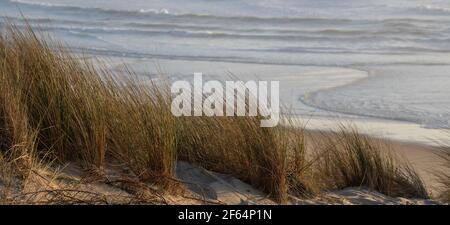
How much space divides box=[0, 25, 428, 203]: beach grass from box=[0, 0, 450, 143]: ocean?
157 cm

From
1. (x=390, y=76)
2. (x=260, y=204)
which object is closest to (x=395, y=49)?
(x=390, y=76)

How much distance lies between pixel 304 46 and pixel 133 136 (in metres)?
11.4

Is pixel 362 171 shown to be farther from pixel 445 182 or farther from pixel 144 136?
pixel 144 136

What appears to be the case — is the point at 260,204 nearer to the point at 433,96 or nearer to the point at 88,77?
the point at 88,77

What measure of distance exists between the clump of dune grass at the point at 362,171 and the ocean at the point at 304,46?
2.17 metres

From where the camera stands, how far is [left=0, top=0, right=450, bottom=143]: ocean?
10.2 meters

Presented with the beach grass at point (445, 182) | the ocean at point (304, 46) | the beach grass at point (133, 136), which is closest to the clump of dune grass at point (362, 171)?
the beach grass at point (133, 136)

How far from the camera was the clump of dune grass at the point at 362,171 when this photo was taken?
624cm

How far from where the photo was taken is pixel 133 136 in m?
5.61

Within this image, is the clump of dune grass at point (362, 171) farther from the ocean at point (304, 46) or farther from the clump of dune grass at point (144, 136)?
the ocean at point (304, 46)

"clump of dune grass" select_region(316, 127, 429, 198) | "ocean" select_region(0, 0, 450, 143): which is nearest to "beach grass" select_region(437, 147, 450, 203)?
"clump of dune grass" select_region(316, 127, 429, 198)

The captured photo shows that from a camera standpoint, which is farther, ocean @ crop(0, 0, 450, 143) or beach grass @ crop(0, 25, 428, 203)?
ocean @ crop(0, 0, 450, 143)

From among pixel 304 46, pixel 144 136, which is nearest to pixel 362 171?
pixel 144 136

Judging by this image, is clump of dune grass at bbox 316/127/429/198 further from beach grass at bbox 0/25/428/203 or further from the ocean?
the ocean
